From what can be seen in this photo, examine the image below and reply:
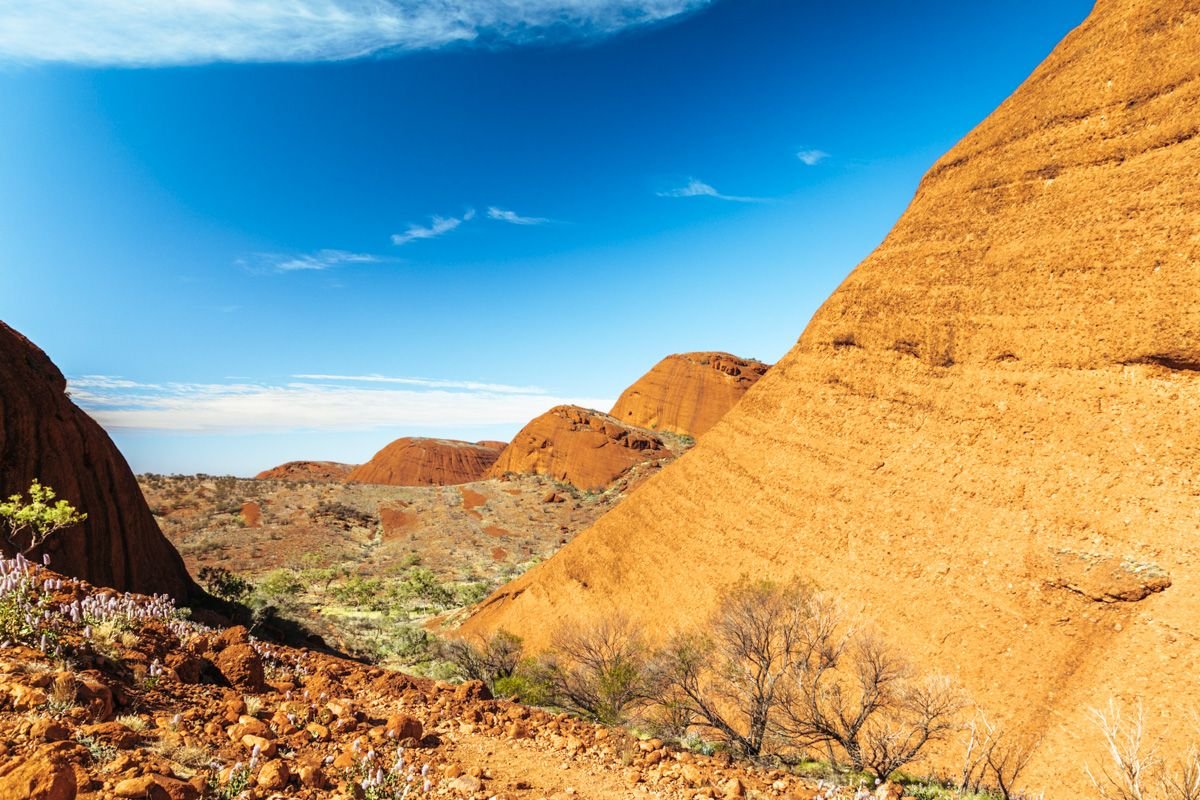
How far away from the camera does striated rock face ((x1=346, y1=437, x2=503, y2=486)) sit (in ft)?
326

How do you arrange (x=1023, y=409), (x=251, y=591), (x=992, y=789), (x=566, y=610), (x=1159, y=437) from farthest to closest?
(x=251, y=591) → (x=566, y=610) → (x=1023, y=409) → (x=1159, y=437) → (x=992, y=789)

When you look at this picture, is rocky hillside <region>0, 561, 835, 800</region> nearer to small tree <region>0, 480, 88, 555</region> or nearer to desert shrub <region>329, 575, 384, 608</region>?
small tree <region>0, 480, 88, 555</region>

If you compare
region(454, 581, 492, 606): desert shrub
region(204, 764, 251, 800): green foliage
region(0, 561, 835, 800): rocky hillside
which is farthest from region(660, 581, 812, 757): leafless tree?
region(454, 581, 492, 606): desert shrub

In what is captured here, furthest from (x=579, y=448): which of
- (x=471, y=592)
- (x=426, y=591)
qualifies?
(x=471, y=592)

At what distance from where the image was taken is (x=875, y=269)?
16.8 m

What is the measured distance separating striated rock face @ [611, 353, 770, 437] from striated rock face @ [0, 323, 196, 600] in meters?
63.1

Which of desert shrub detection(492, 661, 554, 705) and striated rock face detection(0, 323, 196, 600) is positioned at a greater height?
striated rock face detection(0, 323, 196, 600)

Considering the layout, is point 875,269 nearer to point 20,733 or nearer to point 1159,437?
point 1159,437

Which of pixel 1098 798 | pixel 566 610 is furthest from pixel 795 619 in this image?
pixel 566 610

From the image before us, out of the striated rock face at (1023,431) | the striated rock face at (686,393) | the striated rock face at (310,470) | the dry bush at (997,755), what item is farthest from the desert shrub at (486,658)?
the striated rock face at (310,470)

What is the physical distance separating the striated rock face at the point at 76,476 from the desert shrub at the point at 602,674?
36.7 feet

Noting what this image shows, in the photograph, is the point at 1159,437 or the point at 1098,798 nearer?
the point at 1098,798

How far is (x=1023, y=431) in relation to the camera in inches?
484

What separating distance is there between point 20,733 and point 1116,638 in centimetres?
1430
